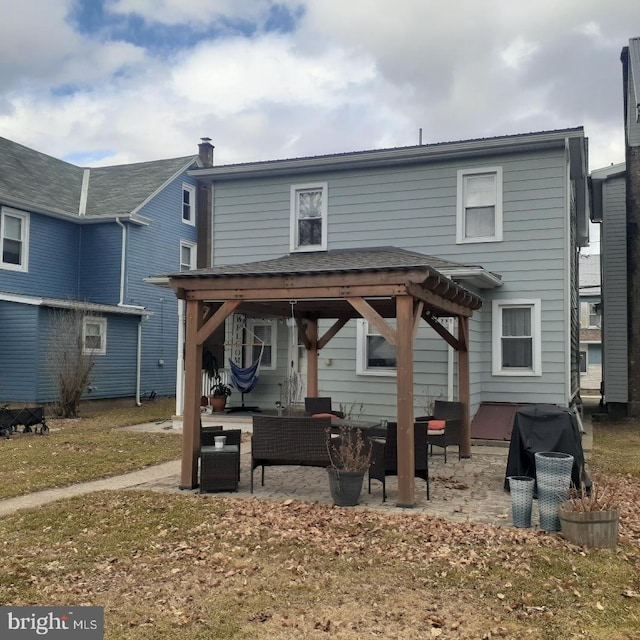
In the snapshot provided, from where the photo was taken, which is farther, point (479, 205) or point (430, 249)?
point (430, 249)

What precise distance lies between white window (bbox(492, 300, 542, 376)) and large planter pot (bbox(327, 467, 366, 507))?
6.47 meters

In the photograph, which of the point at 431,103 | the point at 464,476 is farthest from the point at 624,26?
the point at 464,476

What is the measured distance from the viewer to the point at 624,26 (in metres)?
17.0

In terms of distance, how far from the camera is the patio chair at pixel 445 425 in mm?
8883

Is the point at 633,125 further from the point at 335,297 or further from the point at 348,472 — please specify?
the point at 348,472

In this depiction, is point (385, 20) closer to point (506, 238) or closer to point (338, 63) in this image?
point (338, 63)

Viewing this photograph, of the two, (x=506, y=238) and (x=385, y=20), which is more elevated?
(x=385, y=20)

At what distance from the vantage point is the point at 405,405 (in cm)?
652

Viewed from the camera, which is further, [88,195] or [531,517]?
[88,195]

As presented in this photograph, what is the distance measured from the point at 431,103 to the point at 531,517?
16918mm

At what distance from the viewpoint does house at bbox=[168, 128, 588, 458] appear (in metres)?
11.7

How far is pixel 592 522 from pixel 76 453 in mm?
7576

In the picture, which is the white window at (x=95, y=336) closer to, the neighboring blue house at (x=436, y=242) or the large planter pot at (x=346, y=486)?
the neighboring blue house at (x=436, y=242)

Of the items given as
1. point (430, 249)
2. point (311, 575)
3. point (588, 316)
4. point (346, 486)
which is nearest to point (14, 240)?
point (430, 249)
